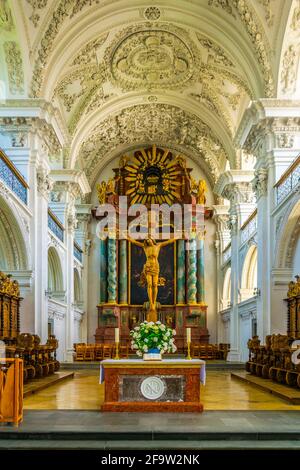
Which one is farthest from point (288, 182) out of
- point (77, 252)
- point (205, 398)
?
point (77, 252)

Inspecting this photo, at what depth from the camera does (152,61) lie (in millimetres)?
20234

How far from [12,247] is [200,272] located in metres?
11.1

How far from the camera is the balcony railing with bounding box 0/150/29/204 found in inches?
541

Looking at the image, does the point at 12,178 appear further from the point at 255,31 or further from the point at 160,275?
the point at 160,275

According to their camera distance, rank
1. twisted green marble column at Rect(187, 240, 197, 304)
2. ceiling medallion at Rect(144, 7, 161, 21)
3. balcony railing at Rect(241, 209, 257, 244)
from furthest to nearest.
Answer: twisted green marble column at Rect(187, 240, 197, 304) < balcony railing at Rect(241, 209, 257, 244) < ceiling medallion at Rect(144, 7, 161, 21)

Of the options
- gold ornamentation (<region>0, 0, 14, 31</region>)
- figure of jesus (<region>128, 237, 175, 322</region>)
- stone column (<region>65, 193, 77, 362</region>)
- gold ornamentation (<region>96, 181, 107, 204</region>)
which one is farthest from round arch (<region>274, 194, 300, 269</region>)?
gold ornamentation (<region>96, 181, 107, 204</region>)

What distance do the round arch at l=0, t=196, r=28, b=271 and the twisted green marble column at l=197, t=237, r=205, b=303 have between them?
10.6 meters

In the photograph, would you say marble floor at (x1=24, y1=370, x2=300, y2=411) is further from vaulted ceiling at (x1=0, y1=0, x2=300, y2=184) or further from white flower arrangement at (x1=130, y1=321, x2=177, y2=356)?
vaulted ceiling at (x1=0, y1=0, x2=300, y2=184)

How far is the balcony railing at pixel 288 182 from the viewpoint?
543 inches

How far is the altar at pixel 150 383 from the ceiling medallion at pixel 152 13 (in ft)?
37.2

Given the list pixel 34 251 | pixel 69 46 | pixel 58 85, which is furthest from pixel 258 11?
pixel 34 251

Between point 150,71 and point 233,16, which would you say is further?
point 150,71

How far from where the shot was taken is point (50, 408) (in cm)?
912

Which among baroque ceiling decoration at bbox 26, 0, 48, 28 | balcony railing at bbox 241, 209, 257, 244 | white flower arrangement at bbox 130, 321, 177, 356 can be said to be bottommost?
white flower arrangement at bbox 130, 321, 177, 356
